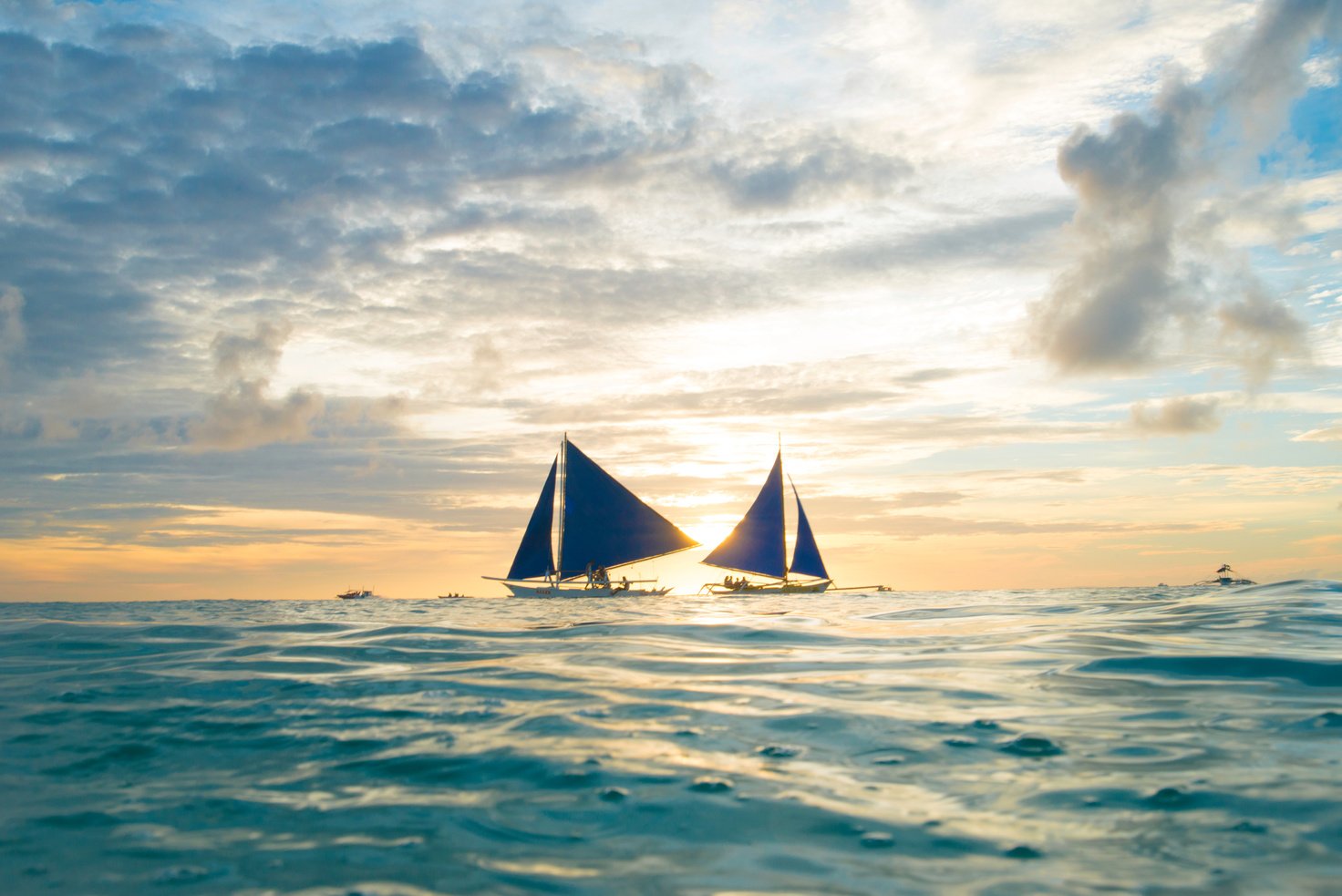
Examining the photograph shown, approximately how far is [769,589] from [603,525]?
18.4 metres

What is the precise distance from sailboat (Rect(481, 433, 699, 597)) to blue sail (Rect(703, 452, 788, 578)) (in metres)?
6.80

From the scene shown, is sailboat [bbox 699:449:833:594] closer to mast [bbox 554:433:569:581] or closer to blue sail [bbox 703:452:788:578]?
blue sail [bbox 703:452:788:578]

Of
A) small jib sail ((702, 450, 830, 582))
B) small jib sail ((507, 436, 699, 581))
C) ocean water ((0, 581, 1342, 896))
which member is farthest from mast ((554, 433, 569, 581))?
ocean water ((0, 581, 1342, 896))

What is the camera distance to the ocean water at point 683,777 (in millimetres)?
3709

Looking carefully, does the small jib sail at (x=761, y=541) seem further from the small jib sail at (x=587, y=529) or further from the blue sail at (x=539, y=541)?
the blue sail at (x=539, y=541)

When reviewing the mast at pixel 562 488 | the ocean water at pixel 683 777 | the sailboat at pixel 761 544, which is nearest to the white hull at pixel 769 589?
the sailboat at pixel 761 544

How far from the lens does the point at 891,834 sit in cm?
411

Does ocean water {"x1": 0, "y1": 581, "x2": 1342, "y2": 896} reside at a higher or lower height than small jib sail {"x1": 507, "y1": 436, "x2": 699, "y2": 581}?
lower

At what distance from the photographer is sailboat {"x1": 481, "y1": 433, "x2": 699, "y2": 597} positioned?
59219 mm

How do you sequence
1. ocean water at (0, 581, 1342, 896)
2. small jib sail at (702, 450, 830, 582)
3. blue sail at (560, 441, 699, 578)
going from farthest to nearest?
small jib sail at (702, 450, 830, 582)
blue sail at (560, 441, 699, 578)
ocean water at (0, 581, 1342, 896)

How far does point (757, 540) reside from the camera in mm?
68500

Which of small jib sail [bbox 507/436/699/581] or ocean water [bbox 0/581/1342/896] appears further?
small jib sail [bbox 507/436/699/581]

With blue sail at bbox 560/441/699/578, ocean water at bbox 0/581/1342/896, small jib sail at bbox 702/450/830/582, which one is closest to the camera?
ocean water at bbox 0/581/1342/896

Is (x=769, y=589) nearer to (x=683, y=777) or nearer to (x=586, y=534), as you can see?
(x=586, y=534)
